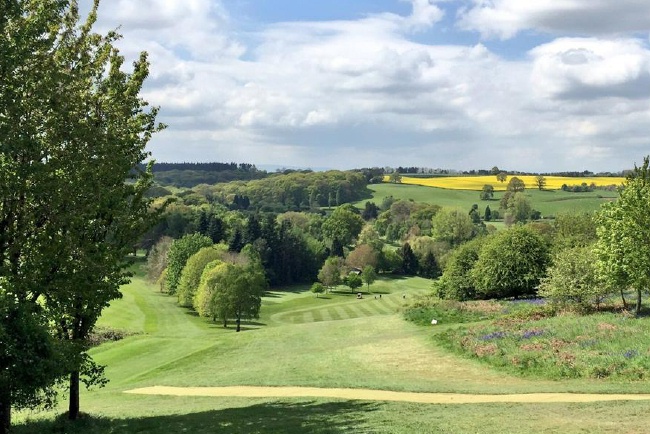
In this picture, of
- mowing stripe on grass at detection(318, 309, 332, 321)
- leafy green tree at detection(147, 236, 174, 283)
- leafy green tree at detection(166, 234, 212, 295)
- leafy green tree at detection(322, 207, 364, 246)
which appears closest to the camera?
mowing stripe on grass at detection(318, 309, 332, 321)

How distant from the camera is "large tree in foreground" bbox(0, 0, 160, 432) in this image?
16.0 metres

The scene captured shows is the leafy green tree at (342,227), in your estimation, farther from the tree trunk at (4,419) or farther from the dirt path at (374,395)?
the tree trunk at (4,419)

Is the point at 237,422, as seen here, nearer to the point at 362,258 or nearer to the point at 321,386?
the point at 321,386

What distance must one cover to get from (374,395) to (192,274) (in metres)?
67.0

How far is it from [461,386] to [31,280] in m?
19.4

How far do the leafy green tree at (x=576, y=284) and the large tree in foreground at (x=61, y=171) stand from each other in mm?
32690

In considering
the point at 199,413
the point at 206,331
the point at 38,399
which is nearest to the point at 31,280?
the point at 38,399

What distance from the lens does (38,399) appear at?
55.5 feet

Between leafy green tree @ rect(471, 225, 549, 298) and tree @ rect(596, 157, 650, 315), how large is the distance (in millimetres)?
16412

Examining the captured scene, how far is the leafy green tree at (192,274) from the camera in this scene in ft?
285

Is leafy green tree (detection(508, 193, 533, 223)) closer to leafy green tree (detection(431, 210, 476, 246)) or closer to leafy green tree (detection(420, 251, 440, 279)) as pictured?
leafy green tree (detection(431, 210, 476, 246))

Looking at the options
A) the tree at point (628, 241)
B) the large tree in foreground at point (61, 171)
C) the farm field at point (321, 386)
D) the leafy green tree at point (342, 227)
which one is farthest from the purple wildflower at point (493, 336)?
the leafy green tree at point (342, 227)

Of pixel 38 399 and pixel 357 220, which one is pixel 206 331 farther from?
pixel 357 220

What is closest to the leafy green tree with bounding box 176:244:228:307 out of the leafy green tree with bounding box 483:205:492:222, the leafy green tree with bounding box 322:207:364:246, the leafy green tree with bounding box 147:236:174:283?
the leafy green tree with bounding box 147:236:174:283
